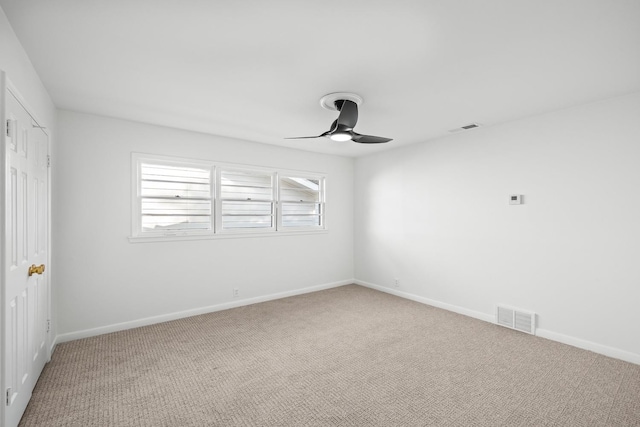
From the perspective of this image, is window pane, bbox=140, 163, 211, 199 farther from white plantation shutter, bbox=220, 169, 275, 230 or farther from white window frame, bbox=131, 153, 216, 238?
white plantation shutter, bbox=220, 169, 275, 230

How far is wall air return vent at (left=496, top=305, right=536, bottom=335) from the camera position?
11.6 feet

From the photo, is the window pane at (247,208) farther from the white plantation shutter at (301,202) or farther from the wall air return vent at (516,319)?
the wall air return vent at (516,319)

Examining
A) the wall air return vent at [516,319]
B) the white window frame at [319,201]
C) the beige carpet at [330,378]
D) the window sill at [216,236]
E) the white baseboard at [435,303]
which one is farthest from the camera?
the white window frame at [319,201]

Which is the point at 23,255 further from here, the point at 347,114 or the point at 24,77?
the point at 347,114

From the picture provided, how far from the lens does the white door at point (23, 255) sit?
181cm

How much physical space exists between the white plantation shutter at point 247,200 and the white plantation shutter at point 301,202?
0.24m

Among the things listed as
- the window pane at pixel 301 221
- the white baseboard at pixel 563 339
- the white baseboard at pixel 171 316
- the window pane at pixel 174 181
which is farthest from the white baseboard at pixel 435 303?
the window pane at pixel 174 181

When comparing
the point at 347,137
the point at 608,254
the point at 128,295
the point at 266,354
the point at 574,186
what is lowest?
the point at 266,354

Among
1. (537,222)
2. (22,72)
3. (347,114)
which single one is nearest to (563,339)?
(537,222)

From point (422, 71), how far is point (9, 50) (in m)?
2.80

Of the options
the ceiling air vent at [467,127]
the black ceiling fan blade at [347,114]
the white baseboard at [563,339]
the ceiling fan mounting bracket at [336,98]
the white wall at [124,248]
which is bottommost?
the white baseboard at [563,339]

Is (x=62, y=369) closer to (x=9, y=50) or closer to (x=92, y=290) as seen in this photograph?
(x=92, y=290)

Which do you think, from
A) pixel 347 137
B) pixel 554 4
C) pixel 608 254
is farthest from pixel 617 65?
pixel 347 137

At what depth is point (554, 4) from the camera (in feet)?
5.55
